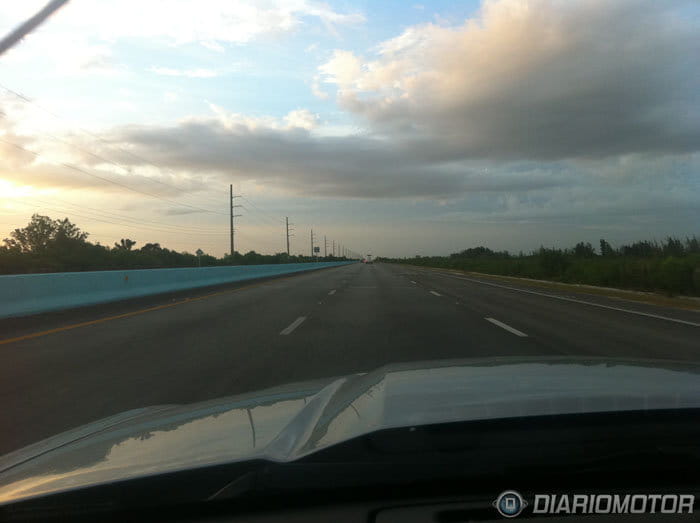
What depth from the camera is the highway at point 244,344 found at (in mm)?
6039

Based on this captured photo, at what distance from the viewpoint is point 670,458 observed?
232 cm

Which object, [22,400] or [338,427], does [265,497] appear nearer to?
[338,427]

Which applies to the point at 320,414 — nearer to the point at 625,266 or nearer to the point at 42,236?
the point at 625,266

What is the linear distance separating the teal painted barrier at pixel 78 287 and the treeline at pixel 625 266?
70.5 ft

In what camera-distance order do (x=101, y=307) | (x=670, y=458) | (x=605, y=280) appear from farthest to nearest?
(x=605, y=280)
(x=101, y=307)
(x=670, y=458)

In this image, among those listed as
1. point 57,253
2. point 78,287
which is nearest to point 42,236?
point 57,253

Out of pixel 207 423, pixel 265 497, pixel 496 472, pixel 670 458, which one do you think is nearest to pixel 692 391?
pixel 670 458

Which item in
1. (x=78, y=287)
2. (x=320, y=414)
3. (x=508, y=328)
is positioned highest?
(x=78, y=287)

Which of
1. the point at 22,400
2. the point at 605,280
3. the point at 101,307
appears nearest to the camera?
the point at 22,400

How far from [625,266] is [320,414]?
28550mm

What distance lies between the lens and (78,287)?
1717cm

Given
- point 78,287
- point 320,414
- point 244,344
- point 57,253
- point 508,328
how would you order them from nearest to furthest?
point 320,414 < point 244,344 < point 508,328 < point 78,287 < point 57,253

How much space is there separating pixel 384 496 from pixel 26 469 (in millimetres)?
1695

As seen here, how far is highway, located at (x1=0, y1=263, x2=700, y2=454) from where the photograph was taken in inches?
238
